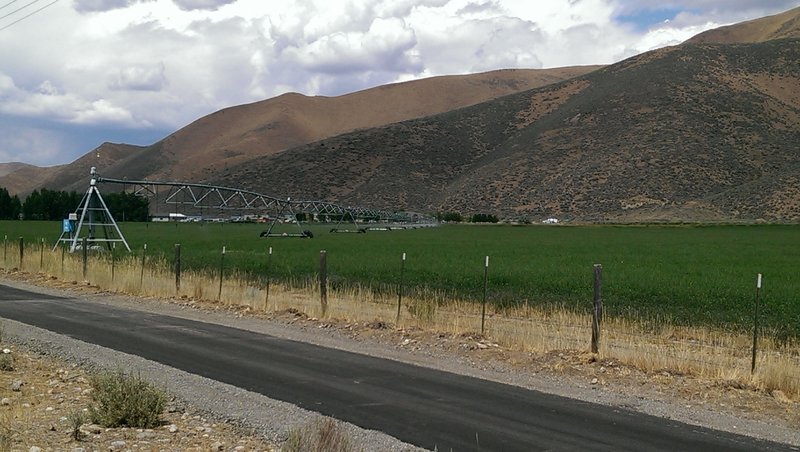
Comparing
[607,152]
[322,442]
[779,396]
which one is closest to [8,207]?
[607,152]

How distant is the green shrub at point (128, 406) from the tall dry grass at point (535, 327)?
309 inches

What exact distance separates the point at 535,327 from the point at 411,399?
8854 millimetres

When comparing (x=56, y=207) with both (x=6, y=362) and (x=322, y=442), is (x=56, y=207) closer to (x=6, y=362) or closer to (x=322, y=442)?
(x=6, y=362)

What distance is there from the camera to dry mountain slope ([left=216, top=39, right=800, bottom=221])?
11512cm

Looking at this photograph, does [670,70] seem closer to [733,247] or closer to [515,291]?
[733,247]

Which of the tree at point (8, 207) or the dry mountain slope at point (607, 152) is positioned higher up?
the dry mountain slope at point (607, 152)

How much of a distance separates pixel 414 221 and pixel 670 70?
5776cm

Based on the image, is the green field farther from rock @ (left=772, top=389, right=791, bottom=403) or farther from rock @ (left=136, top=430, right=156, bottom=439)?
rock @ (left=136, top=430, right=156, bottom=439)

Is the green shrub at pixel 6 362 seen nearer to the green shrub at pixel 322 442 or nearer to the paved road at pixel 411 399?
the paved road at pixel 411 399

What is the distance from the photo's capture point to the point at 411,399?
11320 mm

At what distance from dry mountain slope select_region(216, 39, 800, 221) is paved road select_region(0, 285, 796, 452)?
10208cm

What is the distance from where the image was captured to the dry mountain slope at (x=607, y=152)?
11512cm

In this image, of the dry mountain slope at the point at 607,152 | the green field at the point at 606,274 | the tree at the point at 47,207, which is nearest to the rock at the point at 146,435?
the green field at the point at 606,274

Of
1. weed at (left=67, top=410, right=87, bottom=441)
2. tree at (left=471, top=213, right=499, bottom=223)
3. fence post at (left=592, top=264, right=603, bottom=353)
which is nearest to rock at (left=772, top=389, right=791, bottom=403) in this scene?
fence post at (left=592, top=264, right=603, bottom=353)
